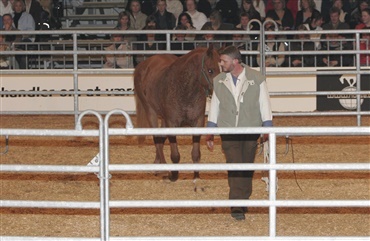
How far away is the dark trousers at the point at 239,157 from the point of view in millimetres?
9039

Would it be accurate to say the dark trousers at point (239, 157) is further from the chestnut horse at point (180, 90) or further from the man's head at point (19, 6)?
the man's head at point (19, 6)

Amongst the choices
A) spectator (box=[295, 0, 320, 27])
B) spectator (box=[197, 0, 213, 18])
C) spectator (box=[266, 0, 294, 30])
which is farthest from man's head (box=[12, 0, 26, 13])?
spectator (box=[295, 0, 320, 27])

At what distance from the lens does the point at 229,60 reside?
872 centimetres

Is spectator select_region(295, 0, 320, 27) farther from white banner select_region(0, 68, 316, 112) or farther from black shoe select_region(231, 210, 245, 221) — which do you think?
black shoe select_region(231, 210, 245, 221)

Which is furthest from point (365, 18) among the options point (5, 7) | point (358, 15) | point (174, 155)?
point (174, 155)

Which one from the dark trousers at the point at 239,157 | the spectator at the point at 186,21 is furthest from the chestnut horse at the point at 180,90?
the spectator at the point at 186,21

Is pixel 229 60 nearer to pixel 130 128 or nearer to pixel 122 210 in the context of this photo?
pixel 122 210

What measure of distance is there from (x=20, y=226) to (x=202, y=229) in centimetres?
179

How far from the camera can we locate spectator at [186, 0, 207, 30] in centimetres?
1931

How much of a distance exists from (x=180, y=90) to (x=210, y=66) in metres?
0.84

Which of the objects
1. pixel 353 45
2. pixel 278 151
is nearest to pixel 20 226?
pixel 278 151

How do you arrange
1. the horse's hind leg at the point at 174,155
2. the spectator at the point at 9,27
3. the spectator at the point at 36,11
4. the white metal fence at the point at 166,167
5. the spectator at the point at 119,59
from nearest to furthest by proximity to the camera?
the white metal fence at the point at 166,167, the horse's hind leg at the point at 174,155, the spectator at the point at 119,59, the spectator at the point at 9,27, the spectator at the point at 36,11

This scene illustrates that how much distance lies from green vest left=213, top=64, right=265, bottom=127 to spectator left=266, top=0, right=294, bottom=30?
10.6m

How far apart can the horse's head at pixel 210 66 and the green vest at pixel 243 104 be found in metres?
1.48
